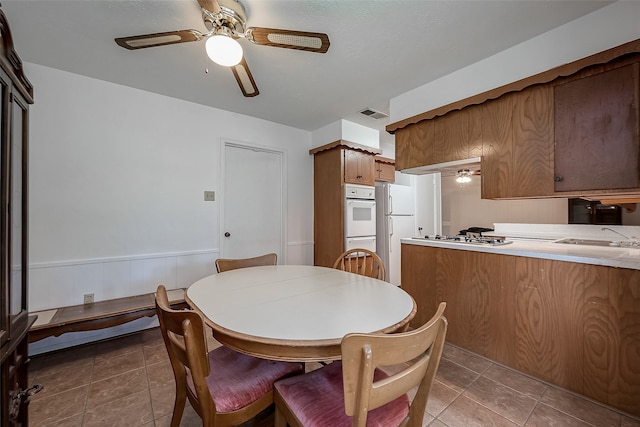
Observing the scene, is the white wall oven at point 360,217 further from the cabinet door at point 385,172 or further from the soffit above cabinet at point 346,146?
the soffit above cabinet at point 346,146

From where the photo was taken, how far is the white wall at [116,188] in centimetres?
221

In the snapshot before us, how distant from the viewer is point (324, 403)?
1003mm

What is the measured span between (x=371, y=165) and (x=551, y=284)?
8.16ft

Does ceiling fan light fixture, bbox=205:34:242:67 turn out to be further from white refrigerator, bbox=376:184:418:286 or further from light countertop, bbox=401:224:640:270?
white refrigerator, bbox=376:184:418:286

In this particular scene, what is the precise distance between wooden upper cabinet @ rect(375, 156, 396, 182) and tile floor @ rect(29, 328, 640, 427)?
254 cm

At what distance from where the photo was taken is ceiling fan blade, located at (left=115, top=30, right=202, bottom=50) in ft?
4.83

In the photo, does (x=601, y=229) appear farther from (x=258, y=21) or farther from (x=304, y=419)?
(x=258, y=21)

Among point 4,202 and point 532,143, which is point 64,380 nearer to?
point 4,202

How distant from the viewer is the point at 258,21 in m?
1.72

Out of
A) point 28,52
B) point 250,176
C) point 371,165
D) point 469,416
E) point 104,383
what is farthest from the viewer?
point 371,165

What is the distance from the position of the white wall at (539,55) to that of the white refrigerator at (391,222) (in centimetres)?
141

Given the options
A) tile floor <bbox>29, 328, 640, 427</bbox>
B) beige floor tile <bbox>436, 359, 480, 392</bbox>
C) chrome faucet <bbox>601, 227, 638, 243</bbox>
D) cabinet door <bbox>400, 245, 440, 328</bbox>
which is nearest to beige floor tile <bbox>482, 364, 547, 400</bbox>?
tile floor <bbox>29, 328, 640, 427</bbox>

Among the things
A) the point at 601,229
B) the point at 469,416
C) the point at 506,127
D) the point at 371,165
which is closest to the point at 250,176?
the point at 371,165

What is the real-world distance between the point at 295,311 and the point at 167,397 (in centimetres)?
128
